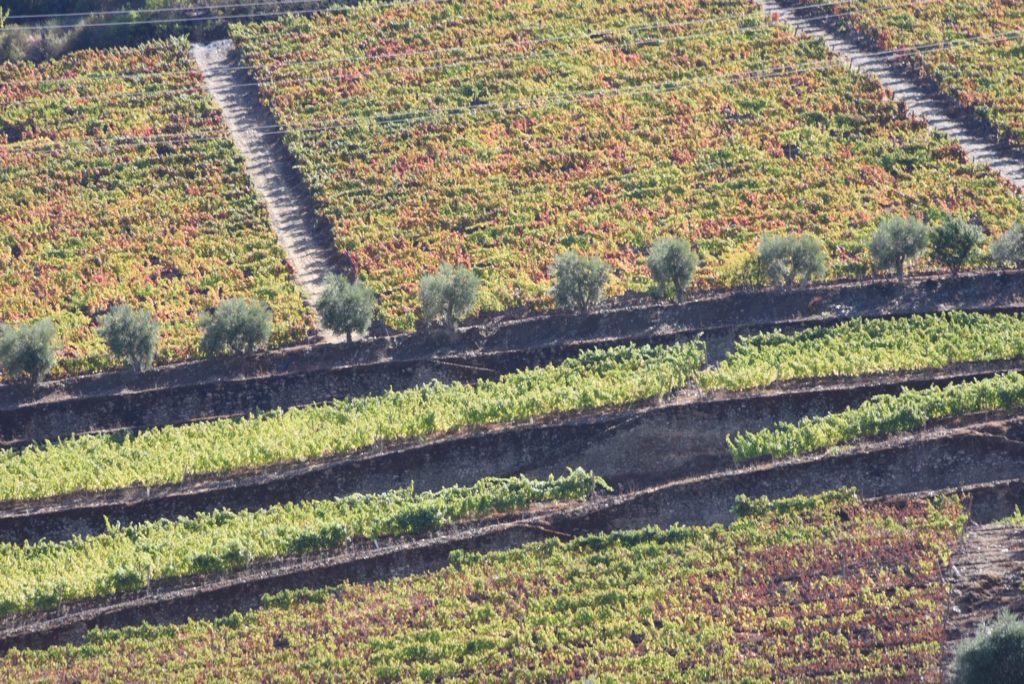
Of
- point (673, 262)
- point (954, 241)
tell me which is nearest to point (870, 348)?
point (954, 241)

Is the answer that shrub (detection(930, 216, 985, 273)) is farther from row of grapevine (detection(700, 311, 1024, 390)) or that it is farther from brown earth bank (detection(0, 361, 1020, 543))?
brown earth bank (detection(0, 361, 1020, 543))

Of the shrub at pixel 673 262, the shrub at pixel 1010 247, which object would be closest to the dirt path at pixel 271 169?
the shrub at pixel 673 262

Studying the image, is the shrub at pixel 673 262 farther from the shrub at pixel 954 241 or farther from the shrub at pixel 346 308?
the shrub at pixel 346 308

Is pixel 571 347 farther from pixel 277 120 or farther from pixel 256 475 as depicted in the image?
pixel 277 120

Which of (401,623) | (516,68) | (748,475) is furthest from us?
(516,68)

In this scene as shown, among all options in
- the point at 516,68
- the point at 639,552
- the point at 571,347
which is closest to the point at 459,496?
the point at 639,552

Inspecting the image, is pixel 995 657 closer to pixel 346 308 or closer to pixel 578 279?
pixel 578 279
